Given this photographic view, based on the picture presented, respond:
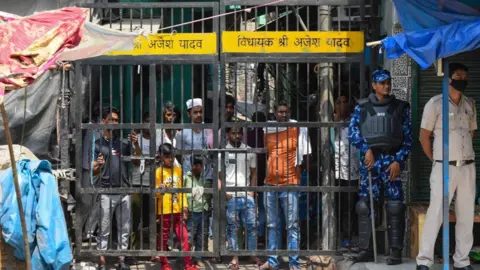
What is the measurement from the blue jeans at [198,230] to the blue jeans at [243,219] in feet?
0.92

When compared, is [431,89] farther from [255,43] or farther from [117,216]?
[117,216]

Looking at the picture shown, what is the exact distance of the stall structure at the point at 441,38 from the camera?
797 centimetres

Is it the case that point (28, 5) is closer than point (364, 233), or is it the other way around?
point (364, 233)

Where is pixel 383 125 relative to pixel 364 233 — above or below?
above

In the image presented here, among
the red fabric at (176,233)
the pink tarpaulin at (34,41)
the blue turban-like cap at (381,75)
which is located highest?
the pink tarpaulin at (34,41)

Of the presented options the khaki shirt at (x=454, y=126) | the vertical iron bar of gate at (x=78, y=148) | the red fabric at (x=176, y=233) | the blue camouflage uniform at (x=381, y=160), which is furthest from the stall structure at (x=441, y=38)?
the vertical iron bar of gate at (x=78, y=148)

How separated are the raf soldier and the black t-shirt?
2.50 m

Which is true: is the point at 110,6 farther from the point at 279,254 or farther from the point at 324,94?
the point at 279,254

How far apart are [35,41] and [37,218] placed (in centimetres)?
248

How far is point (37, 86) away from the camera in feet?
35.2

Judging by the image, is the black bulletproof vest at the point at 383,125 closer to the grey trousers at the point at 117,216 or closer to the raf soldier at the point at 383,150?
the raf soldier at the point at 383,150

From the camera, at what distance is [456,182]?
346 inches

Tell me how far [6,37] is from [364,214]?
→ 398 cm

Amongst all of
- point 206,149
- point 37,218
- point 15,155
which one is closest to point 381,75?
point 206,149
